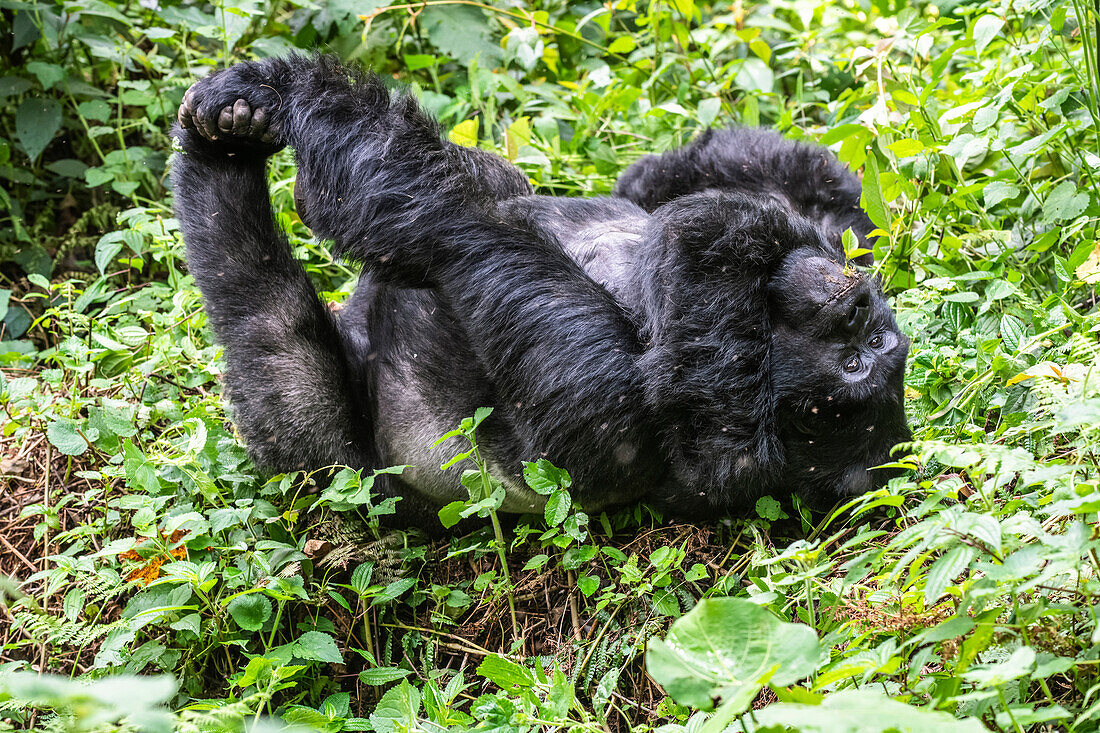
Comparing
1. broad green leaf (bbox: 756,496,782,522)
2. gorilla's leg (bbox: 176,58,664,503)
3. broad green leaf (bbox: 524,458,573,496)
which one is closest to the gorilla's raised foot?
gorilla's leg (bbox: 176,58,664,503)

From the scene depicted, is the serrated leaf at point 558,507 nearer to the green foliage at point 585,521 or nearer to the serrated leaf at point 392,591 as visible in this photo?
the green foliage at point 585,521

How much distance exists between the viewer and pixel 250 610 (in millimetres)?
2320

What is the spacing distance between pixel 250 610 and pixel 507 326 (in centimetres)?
98

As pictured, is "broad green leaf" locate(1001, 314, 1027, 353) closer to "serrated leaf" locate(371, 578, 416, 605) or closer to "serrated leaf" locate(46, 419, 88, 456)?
"serrated leaf" locate(371, 578, 416, 605)

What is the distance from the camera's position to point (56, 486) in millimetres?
2945

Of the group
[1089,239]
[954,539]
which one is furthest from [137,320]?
[1089,239]

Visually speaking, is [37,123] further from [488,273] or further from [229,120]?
[488,273]

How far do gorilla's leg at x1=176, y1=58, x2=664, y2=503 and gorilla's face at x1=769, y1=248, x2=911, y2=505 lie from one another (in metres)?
0.41

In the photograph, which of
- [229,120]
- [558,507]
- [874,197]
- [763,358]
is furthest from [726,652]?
[229,120]

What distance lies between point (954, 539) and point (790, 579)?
314 mm

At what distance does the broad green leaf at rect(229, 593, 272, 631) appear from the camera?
230 cm

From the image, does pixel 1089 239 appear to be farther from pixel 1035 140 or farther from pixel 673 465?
pixel 673 465

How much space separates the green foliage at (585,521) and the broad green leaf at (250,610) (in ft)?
0.15

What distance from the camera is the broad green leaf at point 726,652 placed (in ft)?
4.30
